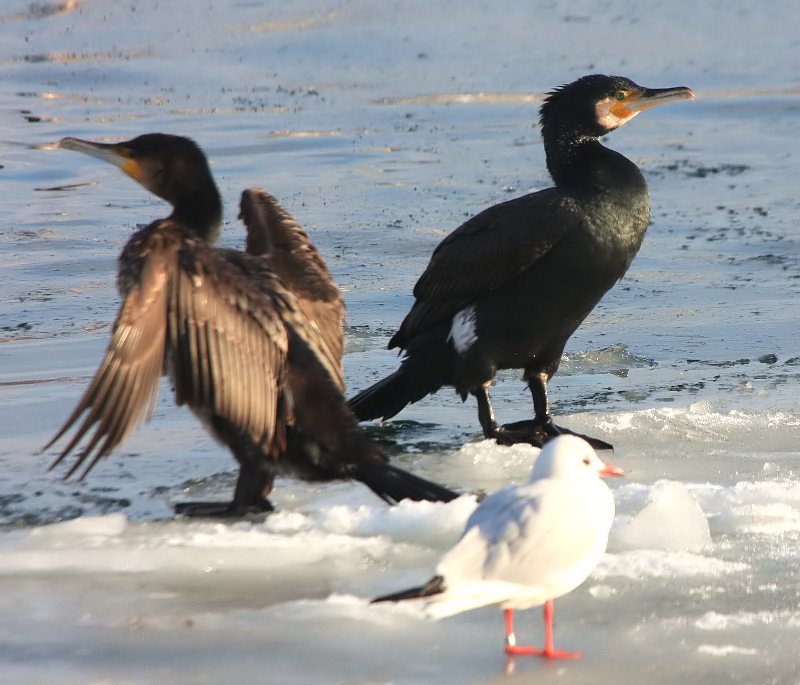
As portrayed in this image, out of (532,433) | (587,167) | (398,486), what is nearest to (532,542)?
(398,486)

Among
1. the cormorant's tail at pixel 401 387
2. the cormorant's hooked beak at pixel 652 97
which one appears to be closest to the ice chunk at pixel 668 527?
the cormorant's tail at pixel 401 387

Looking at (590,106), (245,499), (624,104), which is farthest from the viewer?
(624,104)

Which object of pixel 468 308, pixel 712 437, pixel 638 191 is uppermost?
pixel 638 191

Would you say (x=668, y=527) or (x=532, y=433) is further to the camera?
(x=532, y=433)

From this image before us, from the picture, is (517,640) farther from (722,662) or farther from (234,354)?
(234,354)

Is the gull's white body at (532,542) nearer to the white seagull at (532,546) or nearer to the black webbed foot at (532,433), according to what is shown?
the white seagull at (532,546)

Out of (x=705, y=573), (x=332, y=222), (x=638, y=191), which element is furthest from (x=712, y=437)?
(x=332, y=222)

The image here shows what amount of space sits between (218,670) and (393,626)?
0.46m

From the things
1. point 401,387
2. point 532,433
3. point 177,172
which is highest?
point 177,172

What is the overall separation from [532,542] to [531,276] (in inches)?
86.0

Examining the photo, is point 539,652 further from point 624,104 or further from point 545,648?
point 624,104

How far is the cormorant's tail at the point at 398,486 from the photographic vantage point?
13.7ft

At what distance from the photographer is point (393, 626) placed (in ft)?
11.6

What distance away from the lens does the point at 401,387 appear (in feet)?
18.0
